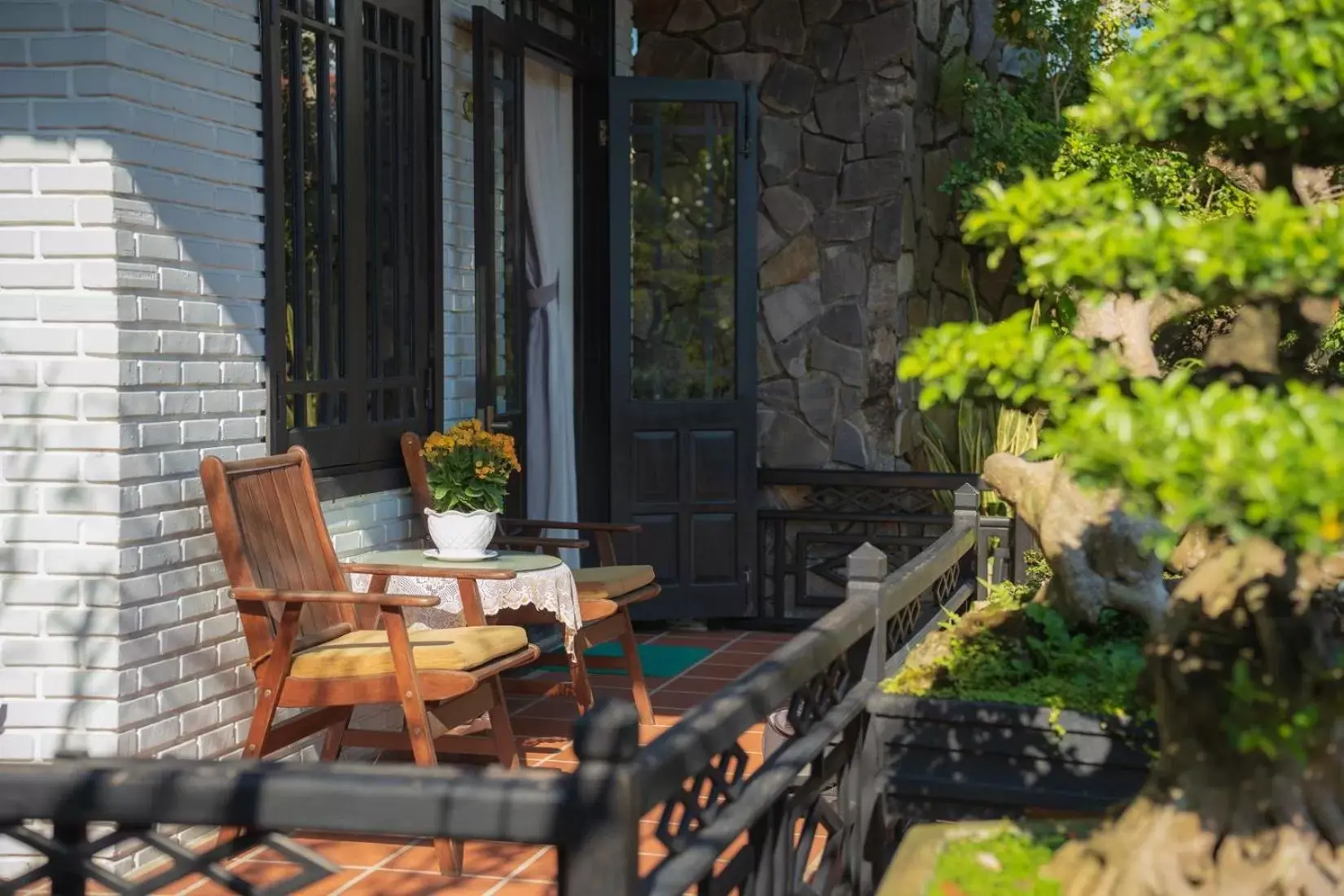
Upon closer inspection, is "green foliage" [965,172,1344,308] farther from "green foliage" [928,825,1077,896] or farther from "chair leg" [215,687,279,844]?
"chair leg" [215,687,279,844]

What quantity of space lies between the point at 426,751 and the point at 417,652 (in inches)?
10.3

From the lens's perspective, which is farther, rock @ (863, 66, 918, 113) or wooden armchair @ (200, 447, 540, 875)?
rock @ (863, 66, 918, 113)

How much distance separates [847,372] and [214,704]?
13.9ft

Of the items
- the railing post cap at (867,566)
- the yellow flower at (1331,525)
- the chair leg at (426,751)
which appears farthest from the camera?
the chair leg at (426,751)

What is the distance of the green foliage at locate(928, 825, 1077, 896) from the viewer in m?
2.27

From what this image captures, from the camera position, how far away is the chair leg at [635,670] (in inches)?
210

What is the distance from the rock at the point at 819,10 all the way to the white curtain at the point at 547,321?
1.50 metres

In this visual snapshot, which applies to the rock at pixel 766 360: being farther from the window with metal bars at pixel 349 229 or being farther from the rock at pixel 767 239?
the window with metal bars at pixel 349 229

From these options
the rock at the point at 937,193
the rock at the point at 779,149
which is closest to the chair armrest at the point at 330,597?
the rock at the point at 779,149

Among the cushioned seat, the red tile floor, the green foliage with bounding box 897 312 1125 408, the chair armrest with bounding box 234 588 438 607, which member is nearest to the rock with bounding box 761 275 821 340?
the cushioned seat

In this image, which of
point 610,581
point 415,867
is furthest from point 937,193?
point 415,867

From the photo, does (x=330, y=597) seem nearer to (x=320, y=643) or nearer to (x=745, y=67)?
(x=320, y=643)

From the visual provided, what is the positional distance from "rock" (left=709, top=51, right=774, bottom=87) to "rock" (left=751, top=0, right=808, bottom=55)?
69mm

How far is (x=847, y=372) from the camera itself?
7.61 m
